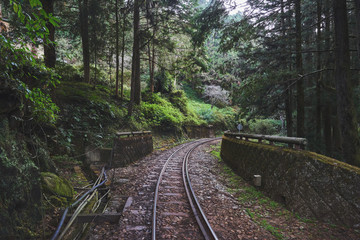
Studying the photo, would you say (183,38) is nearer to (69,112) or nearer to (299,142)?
(69,112)

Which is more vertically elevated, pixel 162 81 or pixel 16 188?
pixel 162 81

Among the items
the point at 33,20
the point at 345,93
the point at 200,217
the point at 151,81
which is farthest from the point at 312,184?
the point at 151,81

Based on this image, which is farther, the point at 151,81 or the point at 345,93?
the point at 151,81

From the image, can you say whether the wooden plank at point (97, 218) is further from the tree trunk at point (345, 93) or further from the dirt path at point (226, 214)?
the tree trunk at point (345, 93)

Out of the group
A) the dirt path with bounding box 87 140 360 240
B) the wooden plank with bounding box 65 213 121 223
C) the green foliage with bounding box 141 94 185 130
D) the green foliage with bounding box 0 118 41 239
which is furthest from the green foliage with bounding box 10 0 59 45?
the green foliage with bounding box 141 94 185 130

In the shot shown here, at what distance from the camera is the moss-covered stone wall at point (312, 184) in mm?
3988

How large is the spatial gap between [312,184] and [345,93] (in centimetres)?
297

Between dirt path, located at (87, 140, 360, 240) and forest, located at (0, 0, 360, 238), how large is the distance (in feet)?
5.61

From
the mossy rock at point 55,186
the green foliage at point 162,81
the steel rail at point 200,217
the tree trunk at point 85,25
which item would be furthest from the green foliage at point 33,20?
the green foliage at point 162,81

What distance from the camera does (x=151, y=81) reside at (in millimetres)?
22141

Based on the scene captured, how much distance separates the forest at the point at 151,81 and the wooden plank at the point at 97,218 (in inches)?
30.8

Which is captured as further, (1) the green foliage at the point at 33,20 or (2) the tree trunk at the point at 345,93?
(2) the tree trunk at the point at 345,93

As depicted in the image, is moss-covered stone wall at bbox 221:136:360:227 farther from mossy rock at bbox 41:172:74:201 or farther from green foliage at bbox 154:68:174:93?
green foliage at bbox 154:68:174:93

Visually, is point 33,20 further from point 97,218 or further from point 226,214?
point 226,214
